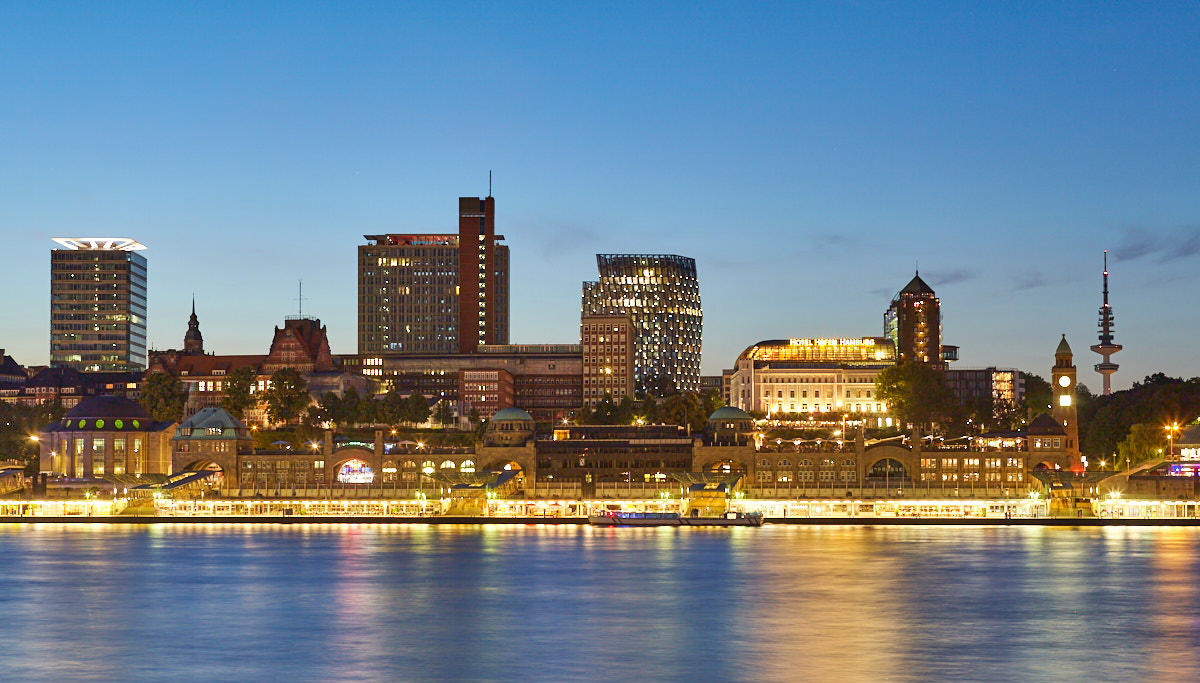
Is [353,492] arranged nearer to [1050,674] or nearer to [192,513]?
[192,513]

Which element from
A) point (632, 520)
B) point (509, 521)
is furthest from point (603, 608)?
point (509, 521)

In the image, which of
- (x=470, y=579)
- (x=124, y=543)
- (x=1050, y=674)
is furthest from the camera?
(x=124, y=543)

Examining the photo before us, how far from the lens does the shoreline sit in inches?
6964

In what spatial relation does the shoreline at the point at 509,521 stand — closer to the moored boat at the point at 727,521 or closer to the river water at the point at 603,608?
the moored boat at the point at 727,521

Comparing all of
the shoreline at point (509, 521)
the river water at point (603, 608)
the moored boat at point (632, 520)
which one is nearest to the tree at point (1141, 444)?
the shoreline at point (509, 521)

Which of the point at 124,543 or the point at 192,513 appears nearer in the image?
the point at 124,543

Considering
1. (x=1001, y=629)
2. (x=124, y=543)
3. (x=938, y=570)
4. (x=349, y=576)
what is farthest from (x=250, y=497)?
(x=1001, y=629)

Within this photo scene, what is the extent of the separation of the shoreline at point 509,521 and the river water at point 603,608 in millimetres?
21783

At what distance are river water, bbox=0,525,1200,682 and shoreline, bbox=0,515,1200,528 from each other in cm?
2178

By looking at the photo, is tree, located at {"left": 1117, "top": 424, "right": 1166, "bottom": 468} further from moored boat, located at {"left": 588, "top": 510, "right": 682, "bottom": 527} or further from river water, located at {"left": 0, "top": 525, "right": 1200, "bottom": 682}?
moored boat, located at {"left": 588, "top": 510, "right": 682, "bottom": 527}

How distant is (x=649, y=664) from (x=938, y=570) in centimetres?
5111

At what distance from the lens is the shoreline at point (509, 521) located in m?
177

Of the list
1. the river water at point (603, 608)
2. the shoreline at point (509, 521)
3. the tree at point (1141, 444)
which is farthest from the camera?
the tree at point (1141, 444)

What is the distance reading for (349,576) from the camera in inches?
4587
